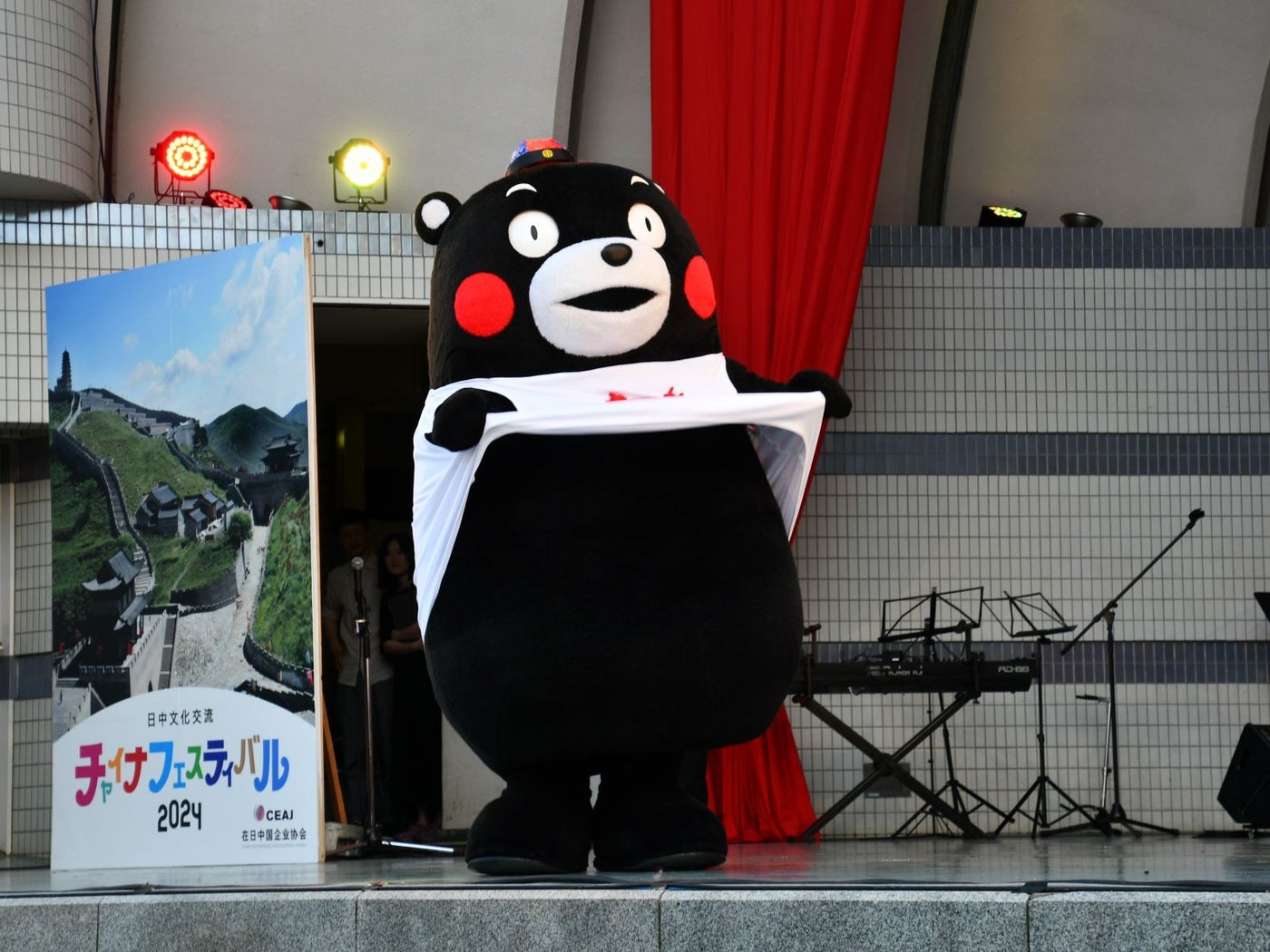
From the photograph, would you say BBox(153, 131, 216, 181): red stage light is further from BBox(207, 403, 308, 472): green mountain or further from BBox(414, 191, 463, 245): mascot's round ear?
BBox(414, 191, 463, 245): mascot's round ear

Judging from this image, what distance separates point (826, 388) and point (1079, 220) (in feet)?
14.0

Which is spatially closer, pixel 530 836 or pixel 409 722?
pixel 530 836

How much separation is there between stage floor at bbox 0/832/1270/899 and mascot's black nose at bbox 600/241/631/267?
4.95ft

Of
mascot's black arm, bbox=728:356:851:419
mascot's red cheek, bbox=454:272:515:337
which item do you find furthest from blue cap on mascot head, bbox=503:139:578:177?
mascot's black arm, bbox=728:356:851:419

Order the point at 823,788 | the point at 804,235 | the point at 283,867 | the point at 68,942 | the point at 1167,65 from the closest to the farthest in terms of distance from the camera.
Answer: the point at 68,942, the point at 283,867, the point at 804,235, the point at 823,788, the point at 1167,65

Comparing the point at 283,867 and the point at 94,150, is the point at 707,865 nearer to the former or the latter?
the point at 283,867

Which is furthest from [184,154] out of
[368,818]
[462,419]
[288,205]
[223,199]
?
[462,419]

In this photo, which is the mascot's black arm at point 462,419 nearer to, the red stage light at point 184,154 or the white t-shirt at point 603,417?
the white t-shirt at point 603,417

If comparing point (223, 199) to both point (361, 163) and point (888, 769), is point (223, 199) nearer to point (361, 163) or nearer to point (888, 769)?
point (361, 163)

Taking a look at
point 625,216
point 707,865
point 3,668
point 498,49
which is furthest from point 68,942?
point 498,49

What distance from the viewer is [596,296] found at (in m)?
3.87

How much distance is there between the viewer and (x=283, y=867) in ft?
16.5

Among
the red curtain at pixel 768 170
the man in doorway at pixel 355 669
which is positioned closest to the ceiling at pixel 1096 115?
the red curtain at pixel 768 170

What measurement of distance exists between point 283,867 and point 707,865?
1.77 metres
